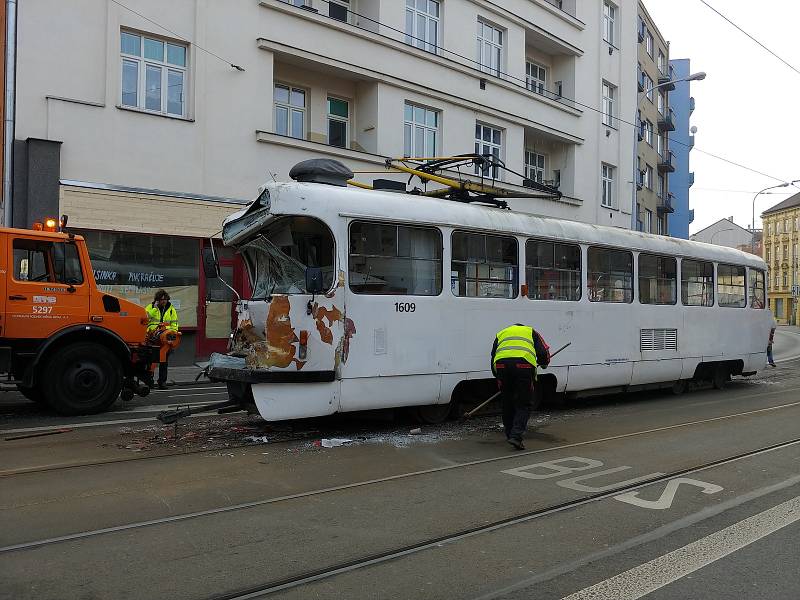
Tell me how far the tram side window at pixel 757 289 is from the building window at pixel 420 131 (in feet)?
32.8

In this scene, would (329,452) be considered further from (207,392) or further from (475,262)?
(207,392)

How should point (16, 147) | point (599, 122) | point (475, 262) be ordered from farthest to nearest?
1. point (599, 122)
2. point (16, 147)
3. point (475, 262)

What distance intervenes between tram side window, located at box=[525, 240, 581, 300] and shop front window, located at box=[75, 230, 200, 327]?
31.0ft

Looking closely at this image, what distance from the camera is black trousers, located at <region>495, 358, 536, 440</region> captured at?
300 inches

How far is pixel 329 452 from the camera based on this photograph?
736 centimetres

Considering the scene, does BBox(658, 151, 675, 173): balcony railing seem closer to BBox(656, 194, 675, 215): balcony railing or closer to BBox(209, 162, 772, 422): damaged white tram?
BBox(656, 194, 675, 215): balcony railing

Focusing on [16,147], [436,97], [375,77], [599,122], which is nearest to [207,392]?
[16,147]

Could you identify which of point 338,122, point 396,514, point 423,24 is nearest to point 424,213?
point 396,514

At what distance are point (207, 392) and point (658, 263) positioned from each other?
320 inches

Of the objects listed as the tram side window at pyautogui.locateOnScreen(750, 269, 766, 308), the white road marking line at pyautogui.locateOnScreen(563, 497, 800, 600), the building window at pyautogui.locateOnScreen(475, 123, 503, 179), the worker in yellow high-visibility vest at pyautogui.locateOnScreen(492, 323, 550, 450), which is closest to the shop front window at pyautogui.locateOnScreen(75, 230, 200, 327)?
the worker in yellow high-visibility vest at pyautogui.locateOnScreen(492, 323, 550, 450)

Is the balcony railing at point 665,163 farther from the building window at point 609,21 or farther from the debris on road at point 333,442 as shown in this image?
the debris on road at point 333,442

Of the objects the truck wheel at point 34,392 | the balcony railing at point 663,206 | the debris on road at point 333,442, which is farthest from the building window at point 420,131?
the balcony railing at point 663,206

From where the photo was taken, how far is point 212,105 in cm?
1661

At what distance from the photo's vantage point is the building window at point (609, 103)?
29.0 metres
